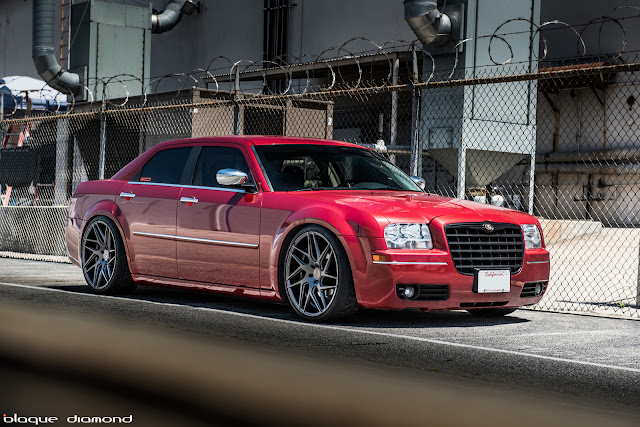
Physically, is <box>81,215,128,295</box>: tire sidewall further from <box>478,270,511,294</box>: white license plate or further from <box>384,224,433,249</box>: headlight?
<box>478,270,511,294</box>: white license plate

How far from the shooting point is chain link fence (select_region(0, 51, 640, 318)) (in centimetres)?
1489

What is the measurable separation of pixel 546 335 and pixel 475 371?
192 centimetres

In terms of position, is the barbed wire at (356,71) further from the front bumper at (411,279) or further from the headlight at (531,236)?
the front bumper at (411,279)

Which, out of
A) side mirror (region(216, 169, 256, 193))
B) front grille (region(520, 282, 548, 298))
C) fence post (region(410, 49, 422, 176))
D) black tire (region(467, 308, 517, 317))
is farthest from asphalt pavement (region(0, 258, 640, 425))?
fence post (region(410, 49, 422, 176))

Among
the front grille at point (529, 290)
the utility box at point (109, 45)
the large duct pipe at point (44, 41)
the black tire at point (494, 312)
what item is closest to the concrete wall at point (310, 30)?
the utility box at point (109, 45)

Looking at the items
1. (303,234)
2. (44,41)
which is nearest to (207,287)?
(303,234)

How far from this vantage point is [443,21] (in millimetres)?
18328

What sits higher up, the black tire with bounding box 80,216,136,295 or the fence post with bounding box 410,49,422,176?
the fence post with bounding box 410,49,422,176

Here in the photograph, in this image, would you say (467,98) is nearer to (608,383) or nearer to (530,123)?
(530,123)

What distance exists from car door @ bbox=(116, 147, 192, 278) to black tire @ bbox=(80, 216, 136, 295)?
16cm

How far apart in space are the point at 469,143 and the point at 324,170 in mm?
9159

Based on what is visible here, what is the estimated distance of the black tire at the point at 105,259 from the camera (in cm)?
927

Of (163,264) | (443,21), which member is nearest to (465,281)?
(163,264)

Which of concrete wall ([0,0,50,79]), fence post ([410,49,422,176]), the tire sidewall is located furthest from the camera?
concrete wall ([0,0,50,79])
